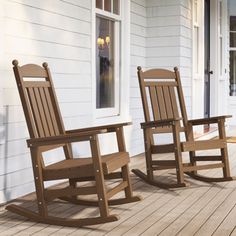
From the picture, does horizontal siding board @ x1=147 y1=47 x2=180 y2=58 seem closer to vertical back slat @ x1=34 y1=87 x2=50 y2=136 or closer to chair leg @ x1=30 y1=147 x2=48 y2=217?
vertical back slat @ x1=34 y1=87 x2=50 y2=136

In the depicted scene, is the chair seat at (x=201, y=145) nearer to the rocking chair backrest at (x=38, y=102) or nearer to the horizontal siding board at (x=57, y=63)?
the rocking chair backrest at (x=38, y=102)

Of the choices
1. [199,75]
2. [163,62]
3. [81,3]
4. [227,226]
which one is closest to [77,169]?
[227,226]

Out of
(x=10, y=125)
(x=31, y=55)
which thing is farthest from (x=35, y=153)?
(x=31, y=55)

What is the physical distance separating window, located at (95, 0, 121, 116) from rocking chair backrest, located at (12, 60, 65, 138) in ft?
5.64

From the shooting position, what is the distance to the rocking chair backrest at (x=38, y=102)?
3.43m

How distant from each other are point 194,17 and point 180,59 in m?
1.12

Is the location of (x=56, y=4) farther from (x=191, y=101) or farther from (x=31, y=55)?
(x=191, y=101)

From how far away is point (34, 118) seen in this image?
3.55m

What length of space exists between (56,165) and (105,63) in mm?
2460

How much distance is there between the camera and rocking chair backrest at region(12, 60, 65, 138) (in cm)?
343

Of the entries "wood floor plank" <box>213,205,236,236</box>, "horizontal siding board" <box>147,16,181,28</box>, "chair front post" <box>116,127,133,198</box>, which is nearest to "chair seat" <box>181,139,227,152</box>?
"chair front post" <box>116,127,133,198</box>

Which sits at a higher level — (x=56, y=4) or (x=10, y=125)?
(x=56, y=4)

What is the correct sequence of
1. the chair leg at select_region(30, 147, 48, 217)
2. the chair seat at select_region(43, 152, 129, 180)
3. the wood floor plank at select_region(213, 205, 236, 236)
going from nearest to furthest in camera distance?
the wood floor plank at select_region(213, 205, 236, 236), the chair seat at select_region(43, 152, 129, 180), the chair leg at select_region(30, 147, 48, 217)

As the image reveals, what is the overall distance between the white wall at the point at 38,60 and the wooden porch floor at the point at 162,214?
293 mm
